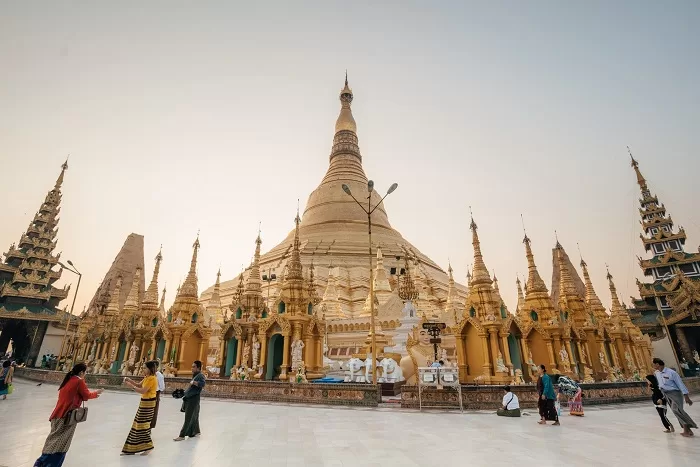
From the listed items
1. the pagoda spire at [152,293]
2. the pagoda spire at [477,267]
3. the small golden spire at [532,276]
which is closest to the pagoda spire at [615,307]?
the small golden spire at [532,276]

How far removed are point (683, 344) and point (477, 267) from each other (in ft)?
98.4

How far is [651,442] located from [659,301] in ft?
131

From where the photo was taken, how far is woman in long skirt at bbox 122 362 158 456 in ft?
18.9

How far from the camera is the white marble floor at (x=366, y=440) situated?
552cm

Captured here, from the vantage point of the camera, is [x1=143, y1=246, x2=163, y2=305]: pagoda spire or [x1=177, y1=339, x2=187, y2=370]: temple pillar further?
[x1=143, y1=246, x2=163, y2=305]: pagoda spire

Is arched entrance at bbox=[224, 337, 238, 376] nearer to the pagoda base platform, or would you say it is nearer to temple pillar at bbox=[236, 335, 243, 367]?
temple pillar at bbox=[236, 335, 243, 367]

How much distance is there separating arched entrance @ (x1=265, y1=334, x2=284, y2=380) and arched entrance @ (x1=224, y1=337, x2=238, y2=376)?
259 cm

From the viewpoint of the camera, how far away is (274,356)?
62.3ft

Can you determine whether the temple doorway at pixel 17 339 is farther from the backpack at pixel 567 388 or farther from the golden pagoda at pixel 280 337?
the backpack at pixel 567 388

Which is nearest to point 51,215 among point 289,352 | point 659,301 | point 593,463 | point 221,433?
point 289,352

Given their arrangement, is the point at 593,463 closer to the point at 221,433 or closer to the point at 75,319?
the point at 221,433

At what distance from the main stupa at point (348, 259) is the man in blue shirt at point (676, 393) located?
18801 millimetres

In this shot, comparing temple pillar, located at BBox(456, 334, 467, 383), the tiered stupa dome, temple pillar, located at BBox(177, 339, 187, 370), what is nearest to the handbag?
temple pillar, located at BBox(456, 334, 467, 383)

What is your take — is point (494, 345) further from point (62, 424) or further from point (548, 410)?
point (62, 424)
